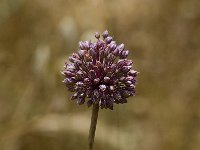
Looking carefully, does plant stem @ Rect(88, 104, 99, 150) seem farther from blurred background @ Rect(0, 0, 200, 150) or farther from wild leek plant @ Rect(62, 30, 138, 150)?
blurred background @ Rect(0, 0, 200, 150)

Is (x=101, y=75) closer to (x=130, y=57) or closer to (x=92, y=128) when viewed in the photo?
(x=92, y=128)

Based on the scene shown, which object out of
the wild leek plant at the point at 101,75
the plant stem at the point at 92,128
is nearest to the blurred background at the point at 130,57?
the wild leek plant at the point at 101,75

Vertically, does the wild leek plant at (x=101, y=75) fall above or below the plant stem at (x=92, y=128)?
above

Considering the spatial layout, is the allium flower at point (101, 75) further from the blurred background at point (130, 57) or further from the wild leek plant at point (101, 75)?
the blurred background at point (130, 57)

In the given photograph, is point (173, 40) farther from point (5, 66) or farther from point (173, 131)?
point (5, 66)

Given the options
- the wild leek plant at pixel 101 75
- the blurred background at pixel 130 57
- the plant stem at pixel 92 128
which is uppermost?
the blurred background at pixel 130 57

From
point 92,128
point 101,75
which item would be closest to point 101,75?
point 101,75

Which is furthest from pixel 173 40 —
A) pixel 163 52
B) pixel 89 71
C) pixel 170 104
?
pixel 89 71
